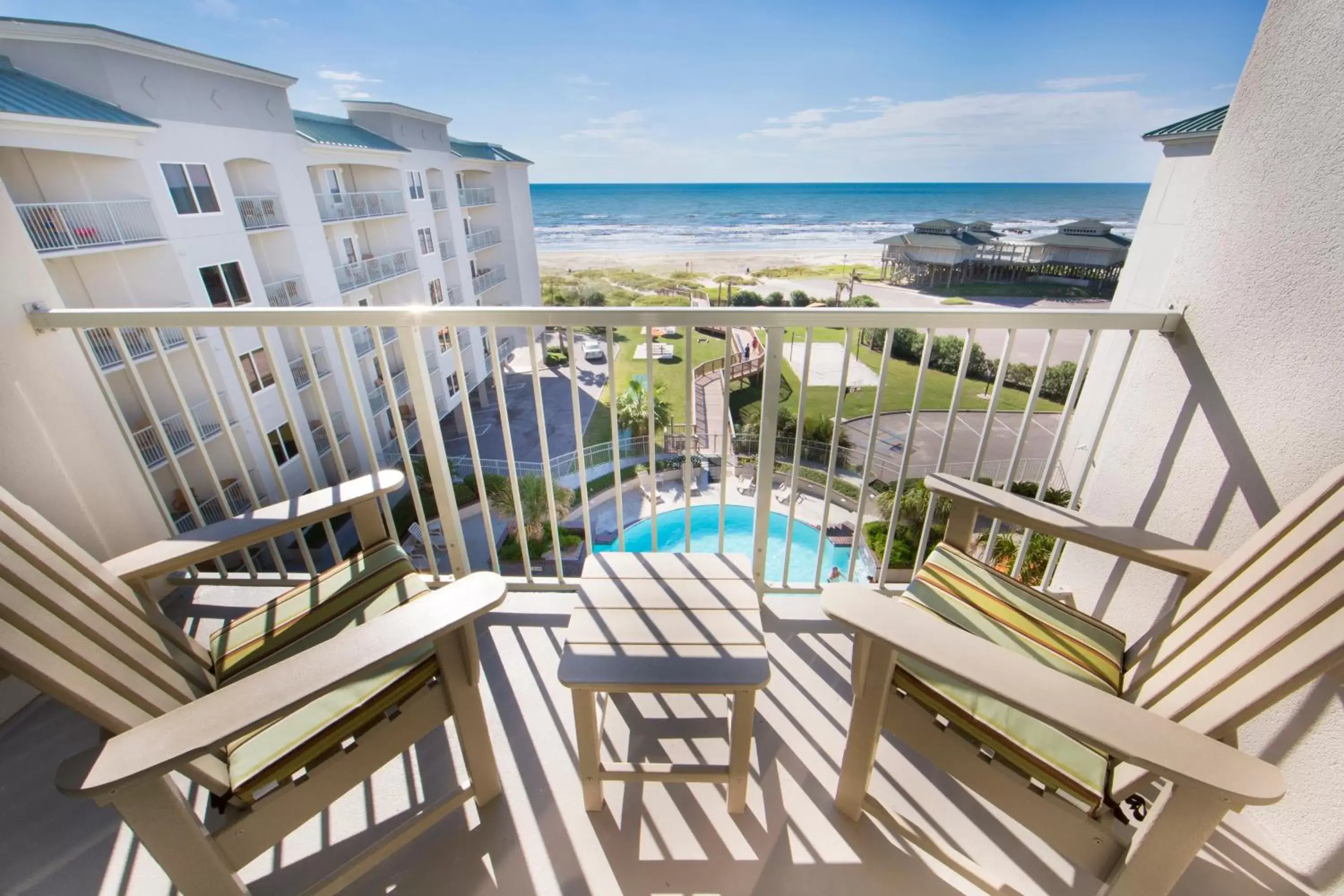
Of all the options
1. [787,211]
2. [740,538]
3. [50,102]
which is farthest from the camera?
[787,211]

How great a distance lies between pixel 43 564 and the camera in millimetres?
1050

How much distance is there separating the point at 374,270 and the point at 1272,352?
45.5 ft

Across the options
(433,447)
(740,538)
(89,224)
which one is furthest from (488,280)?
(433,447)

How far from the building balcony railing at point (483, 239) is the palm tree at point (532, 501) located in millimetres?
9067

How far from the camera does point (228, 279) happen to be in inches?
334

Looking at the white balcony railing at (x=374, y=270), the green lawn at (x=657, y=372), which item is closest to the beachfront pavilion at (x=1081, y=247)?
the green lawn at (x=657, y=372)

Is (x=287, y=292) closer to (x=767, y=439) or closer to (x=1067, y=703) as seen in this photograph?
(x=767, y=439)

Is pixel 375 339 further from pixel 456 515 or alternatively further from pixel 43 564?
pixel 43 564

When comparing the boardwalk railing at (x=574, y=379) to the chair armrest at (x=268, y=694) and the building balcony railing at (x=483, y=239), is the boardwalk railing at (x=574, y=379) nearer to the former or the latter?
the chair armrest at (x=268, y=694)

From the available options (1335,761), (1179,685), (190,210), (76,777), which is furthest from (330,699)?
(190,210)

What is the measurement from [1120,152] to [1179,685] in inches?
1285

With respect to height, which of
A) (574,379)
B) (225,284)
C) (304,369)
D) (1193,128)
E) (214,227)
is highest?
(1193,128)

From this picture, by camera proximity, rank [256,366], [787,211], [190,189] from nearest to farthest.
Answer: [190,189], [256,366], [787,211]

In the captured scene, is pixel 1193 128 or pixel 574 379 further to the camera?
pixel 1193 128
